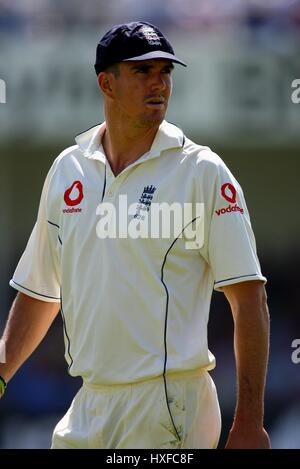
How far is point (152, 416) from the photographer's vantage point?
361 cm

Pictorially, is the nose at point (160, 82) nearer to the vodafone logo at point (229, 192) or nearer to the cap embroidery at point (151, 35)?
the cap embroidery at point (151, 35)

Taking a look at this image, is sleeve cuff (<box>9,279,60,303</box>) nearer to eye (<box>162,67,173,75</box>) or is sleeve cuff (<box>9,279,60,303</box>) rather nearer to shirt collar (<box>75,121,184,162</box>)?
shirt collar (<box>75,121,184,162</box>)

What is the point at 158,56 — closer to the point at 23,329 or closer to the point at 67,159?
the point at 67,159

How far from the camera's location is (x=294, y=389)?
37.9 feet

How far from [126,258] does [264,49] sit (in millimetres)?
7744

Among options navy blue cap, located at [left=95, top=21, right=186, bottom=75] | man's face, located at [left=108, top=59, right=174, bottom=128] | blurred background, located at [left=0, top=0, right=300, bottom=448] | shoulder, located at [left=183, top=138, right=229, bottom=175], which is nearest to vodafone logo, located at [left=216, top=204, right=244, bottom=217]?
shoulder, located at [left=183, top=138, right=229, bottom=175]

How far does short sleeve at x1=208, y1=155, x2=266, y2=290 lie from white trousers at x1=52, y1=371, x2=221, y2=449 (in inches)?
13.9

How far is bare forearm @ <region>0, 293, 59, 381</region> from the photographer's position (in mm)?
3973

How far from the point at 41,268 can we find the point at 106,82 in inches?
27.4

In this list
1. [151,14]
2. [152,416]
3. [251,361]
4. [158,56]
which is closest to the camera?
[251,361]

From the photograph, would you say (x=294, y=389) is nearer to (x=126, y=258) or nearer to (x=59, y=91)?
(x=59, y=91)

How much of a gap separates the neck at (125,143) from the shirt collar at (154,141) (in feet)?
0.10

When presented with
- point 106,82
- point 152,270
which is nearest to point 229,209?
point 152,270
